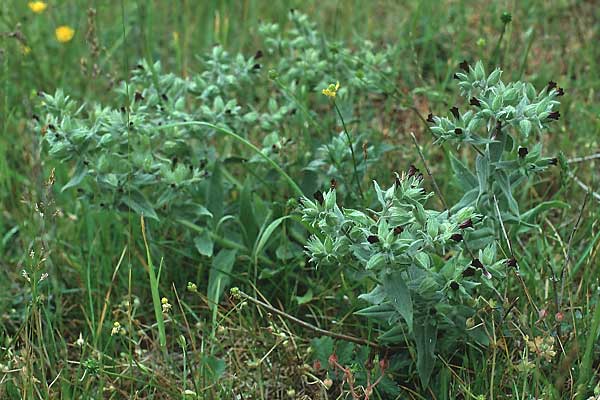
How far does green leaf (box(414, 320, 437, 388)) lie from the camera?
190 centimetres

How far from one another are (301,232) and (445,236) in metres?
0.78

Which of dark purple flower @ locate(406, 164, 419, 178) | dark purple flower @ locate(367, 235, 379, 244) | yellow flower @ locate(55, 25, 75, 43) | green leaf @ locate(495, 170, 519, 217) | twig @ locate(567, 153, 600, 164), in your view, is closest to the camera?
dark purple flower @ locate(367, 235, 379, 244)

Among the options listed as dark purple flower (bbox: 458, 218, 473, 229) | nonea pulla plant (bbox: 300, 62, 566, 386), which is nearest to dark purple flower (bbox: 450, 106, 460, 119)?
nonea pulla plant (bbox: 300, 62, 566, 386)

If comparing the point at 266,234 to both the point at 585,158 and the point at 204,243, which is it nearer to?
the point at 204,243

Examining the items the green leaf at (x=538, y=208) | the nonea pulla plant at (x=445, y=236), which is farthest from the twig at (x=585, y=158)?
the nonea pulla plant at (x=445, y=236)

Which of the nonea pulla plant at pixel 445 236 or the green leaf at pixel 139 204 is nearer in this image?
the nonea pulla plant at pixel 445 236

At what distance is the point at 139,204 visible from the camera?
2.25 meters

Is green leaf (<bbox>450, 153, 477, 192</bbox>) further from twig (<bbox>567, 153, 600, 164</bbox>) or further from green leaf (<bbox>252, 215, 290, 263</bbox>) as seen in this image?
twig (<bbox>567, 153, 600, 164</bbox>)

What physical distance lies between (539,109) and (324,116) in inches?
54.6

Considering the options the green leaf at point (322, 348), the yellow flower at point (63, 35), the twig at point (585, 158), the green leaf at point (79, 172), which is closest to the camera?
the green leaf at point (322, 348)

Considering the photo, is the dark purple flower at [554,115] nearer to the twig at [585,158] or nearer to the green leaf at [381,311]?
the green leaf at [381,311]

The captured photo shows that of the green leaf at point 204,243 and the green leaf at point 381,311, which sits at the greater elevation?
the green leaf at point 381,311

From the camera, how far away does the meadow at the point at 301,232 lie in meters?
1.88

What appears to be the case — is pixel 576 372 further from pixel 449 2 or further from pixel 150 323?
pixel 449 2
